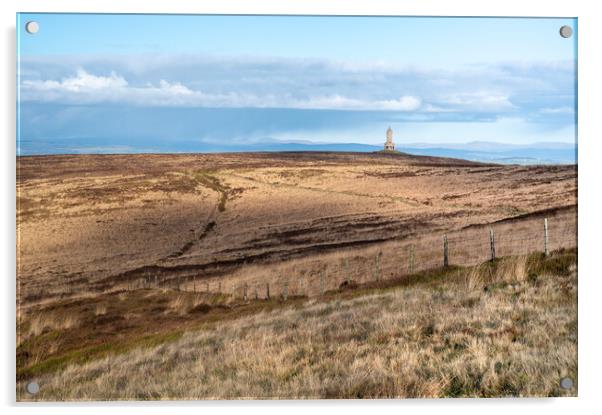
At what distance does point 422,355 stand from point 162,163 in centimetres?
358

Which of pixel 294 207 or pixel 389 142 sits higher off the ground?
pixel 389 142

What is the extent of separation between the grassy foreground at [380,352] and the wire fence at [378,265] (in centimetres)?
29

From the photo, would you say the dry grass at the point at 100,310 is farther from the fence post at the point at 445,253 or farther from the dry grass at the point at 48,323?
the fence post at the point at 445,253

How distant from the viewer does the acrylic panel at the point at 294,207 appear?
22.0 feet

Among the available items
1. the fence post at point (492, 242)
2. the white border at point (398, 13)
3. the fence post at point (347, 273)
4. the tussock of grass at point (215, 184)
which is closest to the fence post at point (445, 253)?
the fence post at point (492, 242)

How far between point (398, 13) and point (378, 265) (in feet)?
9.37

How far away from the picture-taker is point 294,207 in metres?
7.68

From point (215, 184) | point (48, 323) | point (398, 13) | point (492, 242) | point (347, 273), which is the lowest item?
point (48, 323)

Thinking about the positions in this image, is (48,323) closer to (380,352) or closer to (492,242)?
(380,352)

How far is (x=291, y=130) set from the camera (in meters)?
7.39

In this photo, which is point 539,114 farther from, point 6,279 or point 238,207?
point 6,279

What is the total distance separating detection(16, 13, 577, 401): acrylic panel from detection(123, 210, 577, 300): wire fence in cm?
2

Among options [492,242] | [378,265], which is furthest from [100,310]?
[492,242]
